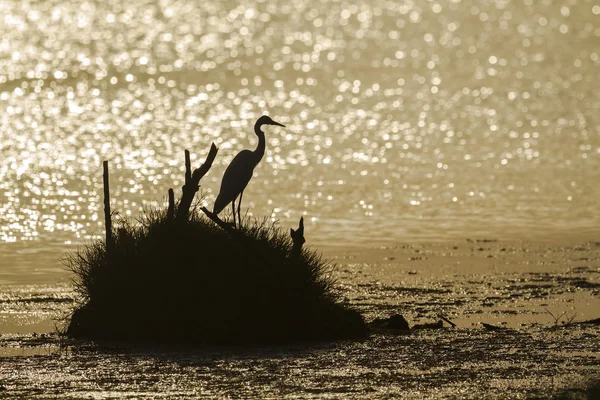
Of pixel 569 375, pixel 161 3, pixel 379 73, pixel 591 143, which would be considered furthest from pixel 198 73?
pixel 569 375

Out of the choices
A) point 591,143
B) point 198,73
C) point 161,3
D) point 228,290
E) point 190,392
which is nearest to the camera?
point 190,392

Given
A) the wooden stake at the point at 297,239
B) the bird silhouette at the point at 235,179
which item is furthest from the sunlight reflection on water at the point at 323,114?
the wooden stake at the point at 297,239

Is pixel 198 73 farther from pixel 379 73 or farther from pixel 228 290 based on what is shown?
pixel 228 290

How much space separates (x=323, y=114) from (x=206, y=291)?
3440 cm

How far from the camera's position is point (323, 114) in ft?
166

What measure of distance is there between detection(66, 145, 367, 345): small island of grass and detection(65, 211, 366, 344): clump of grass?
1 centimetres

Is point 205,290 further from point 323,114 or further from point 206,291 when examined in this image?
point 323,114

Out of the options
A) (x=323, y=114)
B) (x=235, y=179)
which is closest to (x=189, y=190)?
(x=235, y=179)

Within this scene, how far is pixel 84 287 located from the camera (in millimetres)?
17484

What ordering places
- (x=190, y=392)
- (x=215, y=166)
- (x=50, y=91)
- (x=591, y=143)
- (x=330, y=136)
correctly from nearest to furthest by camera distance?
(x=190, y=392) < (x=215, y=166) < (x=591, y=143) < (x=330, y=136) < (x=50, y=91)

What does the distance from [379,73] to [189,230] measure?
1908 inches

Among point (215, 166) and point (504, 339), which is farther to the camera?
point (215, 166)

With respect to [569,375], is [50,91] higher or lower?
higher

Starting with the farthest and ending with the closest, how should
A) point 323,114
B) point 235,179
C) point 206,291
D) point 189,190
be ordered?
point 323,114
point 235,179
point 189,190
point 206,291
